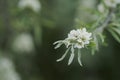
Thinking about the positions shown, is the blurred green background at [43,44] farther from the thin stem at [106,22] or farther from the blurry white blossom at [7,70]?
the thin stem at [106,22]

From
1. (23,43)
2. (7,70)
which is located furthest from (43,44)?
(7,70)

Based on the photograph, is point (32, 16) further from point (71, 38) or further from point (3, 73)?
point (71, 38)

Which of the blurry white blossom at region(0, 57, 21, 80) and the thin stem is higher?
the blurry white blossom at region(0, 57, 21, 80)

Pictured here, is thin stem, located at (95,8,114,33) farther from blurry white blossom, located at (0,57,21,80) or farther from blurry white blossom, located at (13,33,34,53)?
blurry white blossom, located at (13,33,34,53)

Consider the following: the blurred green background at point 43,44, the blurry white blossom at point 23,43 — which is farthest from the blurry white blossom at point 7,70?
the blurry white blossom at point 23,43

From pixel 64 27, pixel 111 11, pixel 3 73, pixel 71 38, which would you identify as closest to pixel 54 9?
pixel 64 27

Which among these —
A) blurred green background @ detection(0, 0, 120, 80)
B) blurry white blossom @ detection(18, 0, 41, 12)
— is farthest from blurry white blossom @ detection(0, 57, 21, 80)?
blurry white blossom @ detection(18, 0, 41, 12)

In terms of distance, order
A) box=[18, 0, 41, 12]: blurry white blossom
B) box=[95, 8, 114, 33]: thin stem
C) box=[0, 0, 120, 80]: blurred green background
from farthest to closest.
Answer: box=[0, 0, 120, 80]: blurred green background < box=[18, 0, 41, 12]: blurry white blossom < box=[95, 8, 114, 33]: thin stem
